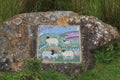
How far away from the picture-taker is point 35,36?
245 inches

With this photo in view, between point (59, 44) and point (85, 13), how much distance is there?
0.92 metres

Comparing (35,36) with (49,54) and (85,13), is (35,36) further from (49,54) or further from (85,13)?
(85,13)

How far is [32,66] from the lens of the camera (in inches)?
200

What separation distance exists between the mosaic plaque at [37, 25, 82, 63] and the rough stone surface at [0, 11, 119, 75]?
0.23ft

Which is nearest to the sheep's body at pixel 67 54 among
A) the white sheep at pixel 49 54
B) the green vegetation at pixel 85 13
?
the white sheep at pixel 49 54

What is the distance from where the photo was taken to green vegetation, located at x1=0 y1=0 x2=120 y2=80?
18.4 ft

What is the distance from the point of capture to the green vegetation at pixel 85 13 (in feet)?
18.4

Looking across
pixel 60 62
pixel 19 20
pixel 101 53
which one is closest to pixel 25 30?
pixel 19 20

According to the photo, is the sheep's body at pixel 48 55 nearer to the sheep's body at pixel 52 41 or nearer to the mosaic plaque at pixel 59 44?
the mosaic plaque at pixel 59 44

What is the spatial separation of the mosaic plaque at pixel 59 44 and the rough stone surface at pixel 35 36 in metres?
0.07

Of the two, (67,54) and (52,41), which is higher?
(52,41)

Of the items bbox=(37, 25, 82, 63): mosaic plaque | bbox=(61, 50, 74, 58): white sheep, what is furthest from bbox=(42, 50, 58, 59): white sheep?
bbox=(61, 50, 74, 58): white sheep

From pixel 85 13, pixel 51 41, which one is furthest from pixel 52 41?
pixel 85 13

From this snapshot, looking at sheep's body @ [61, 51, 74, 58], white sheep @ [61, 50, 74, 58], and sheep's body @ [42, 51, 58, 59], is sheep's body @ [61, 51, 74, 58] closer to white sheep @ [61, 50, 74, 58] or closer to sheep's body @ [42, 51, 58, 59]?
white sheep @ [61, 50, 74, 58]
